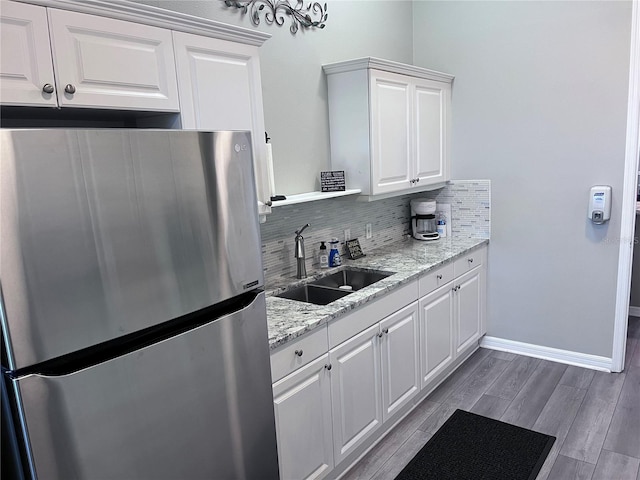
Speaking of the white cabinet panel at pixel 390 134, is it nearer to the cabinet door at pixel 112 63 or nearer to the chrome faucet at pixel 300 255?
the chrome faucet at pixel 300 255

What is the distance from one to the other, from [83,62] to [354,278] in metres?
1.97

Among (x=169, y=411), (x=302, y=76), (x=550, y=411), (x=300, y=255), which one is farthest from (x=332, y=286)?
(x=169, y=411)

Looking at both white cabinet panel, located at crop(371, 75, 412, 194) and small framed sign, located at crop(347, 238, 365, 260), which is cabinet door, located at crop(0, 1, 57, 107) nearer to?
white cabinet panel, located at crop(371, 75, 412, 194)

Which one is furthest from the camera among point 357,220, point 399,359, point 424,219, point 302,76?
point 424,219

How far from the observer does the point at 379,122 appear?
295cm

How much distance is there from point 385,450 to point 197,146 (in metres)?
2.01

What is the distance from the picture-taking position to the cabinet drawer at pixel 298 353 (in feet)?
6.31

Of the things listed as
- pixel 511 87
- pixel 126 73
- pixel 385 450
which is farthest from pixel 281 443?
pixel 511 87

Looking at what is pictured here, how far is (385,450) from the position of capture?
2650 millimetres

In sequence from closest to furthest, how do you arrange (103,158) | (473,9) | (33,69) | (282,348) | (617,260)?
(103,158), (33,69), (282,348), (617,260), (473,9)

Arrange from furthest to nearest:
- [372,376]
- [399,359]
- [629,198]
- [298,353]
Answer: [629,198] → [399,359] → [372,376] → [298,353]

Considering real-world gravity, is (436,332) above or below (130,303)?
below

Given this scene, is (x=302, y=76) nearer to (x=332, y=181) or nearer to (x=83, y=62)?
(x=332, y=181)

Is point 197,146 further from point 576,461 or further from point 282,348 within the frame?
point 576,461
